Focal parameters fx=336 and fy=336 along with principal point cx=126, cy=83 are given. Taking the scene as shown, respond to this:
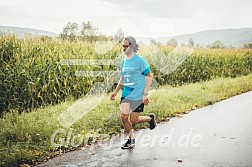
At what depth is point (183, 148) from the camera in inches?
220

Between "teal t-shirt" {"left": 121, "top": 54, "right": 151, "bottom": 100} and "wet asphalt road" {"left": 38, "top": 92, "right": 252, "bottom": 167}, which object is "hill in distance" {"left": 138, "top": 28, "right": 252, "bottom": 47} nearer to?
"wet asphalt road" {"left": 38, "top": 92, "right": 252, "bottom": 167}

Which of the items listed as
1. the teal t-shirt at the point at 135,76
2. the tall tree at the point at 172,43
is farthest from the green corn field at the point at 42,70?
the tall tree at the point at 172,43

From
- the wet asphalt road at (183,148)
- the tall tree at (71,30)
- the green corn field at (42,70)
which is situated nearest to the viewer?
the wet asphalt road at (183,148)

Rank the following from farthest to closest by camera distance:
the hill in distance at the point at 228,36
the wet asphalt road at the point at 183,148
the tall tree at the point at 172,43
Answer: the hill in distance at the point at 228,36 < the tall tree at the point at 172,43 < the wet asphalt road at the point at 183,148

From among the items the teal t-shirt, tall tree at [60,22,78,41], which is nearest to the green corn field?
tall tree at [60,22,78,41]

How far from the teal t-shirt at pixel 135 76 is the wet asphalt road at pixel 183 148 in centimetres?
91

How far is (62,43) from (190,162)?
7.57 meters

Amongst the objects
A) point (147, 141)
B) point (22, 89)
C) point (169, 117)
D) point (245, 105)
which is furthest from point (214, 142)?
point (22, 89)

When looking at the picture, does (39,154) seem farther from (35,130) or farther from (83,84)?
(83,84)

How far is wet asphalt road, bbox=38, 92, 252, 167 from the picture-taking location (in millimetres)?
4836

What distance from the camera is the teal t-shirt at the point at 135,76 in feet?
17.8

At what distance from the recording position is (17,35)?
32.2 feet

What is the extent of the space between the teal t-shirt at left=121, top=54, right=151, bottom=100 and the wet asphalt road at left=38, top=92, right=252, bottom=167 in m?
0.91

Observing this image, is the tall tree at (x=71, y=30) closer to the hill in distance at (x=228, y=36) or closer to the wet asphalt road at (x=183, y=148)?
the wet asphalt road at (x=183, y=148)
